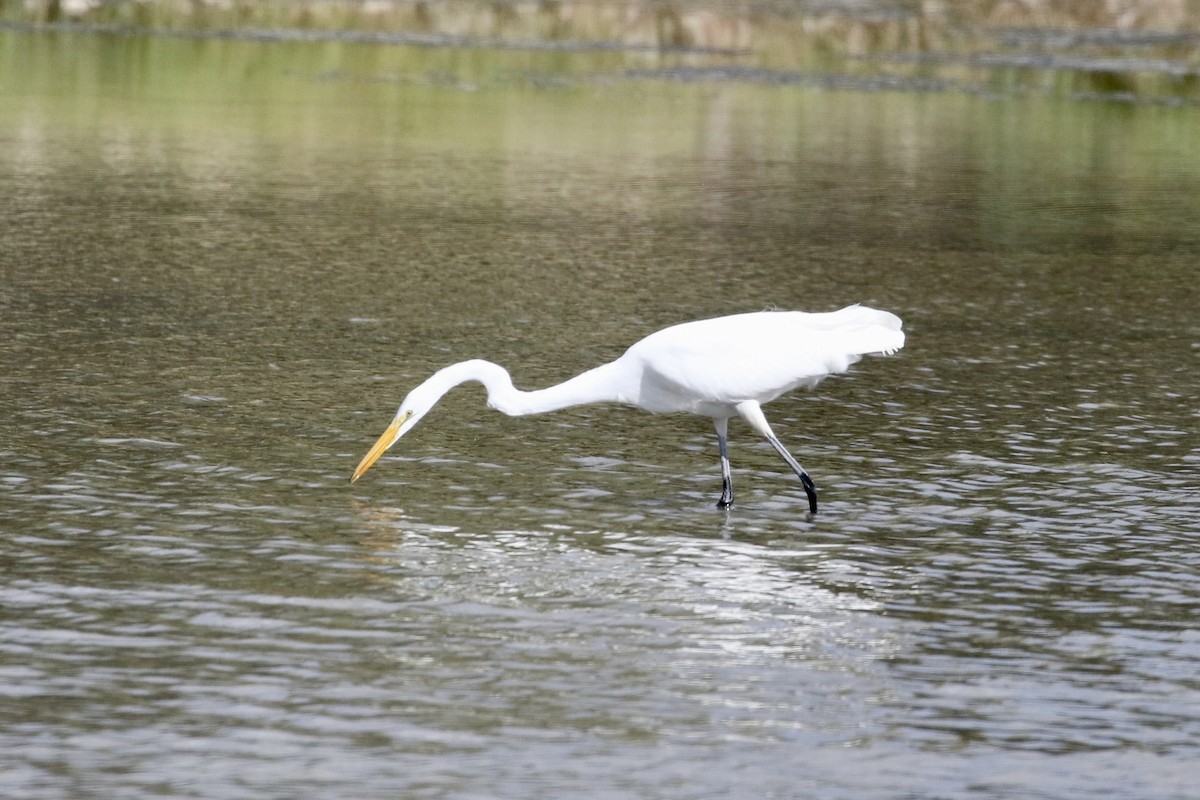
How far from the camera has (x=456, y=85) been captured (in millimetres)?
41500

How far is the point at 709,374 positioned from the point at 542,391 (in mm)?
1013

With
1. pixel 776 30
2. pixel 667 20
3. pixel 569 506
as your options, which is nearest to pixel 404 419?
pixel 569 506

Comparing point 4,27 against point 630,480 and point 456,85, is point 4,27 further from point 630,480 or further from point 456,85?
point 630,480

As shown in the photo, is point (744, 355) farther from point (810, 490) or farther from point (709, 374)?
point (810, 490)

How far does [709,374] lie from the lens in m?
12.0

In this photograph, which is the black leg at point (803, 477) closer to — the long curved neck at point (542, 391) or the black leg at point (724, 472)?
the black leg at point (724, 472)

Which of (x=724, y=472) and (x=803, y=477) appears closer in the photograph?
(x=803, y=477)

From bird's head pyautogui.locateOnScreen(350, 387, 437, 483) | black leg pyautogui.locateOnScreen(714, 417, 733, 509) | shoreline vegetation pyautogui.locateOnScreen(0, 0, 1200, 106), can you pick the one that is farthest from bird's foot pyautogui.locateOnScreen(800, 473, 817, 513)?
shoreline vegetation pyautogui.locateOnScreen(0, 0, 1200, 106)

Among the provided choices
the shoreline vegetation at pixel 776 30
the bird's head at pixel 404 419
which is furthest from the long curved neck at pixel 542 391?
the shoreline vegetation at pixel 776 30

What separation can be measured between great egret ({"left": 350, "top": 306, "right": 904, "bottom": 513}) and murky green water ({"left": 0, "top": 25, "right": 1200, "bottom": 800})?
0.54m

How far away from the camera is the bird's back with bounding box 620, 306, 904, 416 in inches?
472

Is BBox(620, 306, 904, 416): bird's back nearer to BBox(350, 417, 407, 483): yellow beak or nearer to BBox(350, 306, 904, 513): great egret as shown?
BBox(350, 306, 904, 513): great egret

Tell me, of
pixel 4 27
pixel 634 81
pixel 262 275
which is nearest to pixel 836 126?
pixel 634 81

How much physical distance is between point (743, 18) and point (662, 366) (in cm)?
4582
